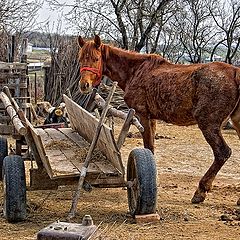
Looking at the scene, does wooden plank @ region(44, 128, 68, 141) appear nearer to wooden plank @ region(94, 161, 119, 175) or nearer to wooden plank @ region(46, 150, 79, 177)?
wooden plank @ region(46, 150, 79, 177)

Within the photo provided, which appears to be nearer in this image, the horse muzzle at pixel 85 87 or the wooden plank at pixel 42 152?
the wooden plank at pixel 42 152

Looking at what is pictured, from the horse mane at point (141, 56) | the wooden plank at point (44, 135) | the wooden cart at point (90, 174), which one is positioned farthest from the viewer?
the horse mane at point (141, 56)

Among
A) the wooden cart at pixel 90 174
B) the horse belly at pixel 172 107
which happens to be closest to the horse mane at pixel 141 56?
the horse belly at pixel 172 107

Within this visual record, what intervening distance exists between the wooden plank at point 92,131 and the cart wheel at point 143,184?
0.67 ft

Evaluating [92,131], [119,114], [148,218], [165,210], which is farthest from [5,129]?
[148,218]

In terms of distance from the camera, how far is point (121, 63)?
8.42 metres

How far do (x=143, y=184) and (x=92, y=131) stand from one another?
1179 millimetres

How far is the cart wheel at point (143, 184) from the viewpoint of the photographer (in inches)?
220

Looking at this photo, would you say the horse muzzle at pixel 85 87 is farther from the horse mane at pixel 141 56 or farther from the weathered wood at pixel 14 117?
the weathered wood at pixel 14 117

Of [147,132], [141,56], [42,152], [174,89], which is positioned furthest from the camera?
[141,56]

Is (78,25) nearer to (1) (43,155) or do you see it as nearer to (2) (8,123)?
(2) (8,123)

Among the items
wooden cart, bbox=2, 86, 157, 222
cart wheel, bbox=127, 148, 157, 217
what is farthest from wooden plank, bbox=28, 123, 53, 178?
cart wheel, bbox=127, 148, 157, 217

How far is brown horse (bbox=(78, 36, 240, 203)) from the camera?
6.94 m

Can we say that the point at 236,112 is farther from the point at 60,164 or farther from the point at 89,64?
the point at 60,164
